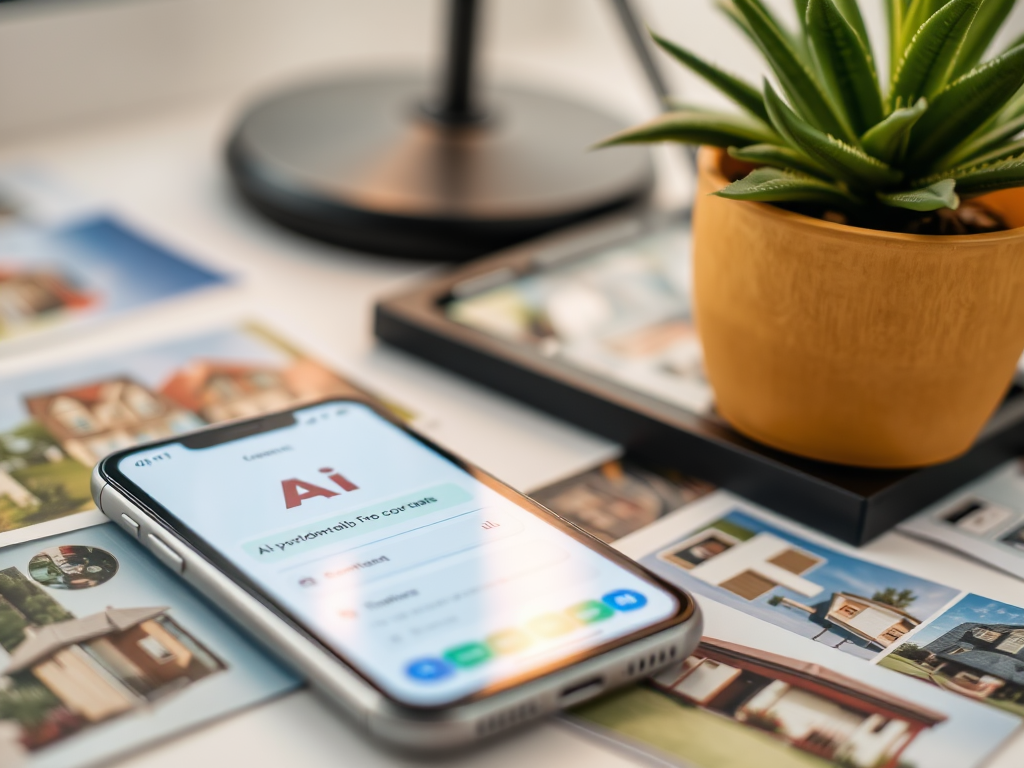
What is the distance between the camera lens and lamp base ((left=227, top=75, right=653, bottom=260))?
68 cm

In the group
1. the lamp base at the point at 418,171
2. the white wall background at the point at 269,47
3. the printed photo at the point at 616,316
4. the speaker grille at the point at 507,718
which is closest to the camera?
the speaker grille at the point at 507,718

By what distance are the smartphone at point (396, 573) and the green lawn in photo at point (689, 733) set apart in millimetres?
13

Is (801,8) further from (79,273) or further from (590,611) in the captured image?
(79,273)

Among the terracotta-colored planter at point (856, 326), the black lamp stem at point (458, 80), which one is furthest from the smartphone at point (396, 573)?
the black lamp stem at point (458, 80)

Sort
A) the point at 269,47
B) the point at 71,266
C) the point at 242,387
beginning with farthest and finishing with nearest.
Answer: the point at 269,47 → the point at 71,266 → the point at 242,387

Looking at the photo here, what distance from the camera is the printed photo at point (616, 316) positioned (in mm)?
565

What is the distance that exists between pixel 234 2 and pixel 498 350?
481mm

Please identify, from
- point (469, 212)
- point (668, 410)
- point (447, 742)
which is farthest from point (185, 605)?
point (469, 212)

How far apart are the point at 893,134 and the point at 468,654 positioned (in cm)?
Result: 23

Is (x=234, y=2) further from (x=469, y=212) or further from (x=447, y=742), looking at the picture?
(x=447, y=742)

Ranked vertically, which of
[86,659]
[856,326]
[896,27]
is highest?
[896,27]

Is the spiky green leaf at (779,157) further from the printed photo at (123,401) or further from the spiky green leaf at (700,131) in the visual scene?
the printed photo at (123,401)

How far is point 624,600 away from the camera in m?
0.39

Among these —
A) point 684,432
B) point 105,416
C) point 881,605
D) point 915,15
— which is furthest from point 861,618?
point 105,416
